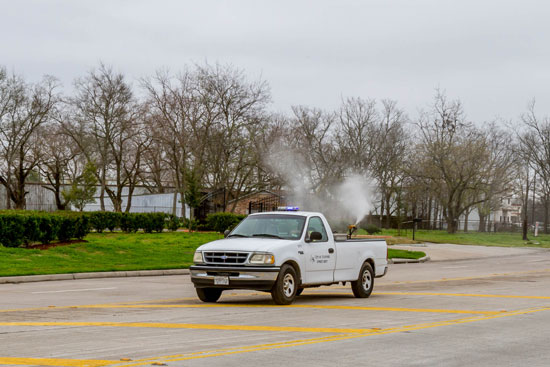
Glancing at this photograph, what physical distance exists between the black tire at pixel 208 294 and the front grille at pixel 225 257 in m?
0.74

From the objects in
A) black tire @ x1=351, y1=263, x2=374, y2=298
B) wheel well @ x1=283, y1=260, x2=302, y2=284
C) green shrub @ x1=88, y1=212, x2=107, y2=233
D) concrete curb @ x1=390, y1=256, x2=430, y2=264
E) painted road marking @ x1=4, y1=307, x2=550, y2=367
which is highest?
green shrub @ x1=88, y1=212, x2=107, y2=233

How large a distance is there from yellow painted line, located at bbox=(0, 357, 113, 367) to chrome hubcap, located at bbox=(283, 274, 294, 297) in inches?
262

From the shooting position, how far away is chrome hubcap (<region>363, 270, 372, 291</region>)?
16422 millimetres

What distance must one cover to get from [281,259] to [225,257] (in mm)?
1010

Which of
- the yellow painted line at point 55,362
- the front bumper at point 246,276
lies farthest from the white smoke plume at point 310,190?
the yellow painted line at point 55,362

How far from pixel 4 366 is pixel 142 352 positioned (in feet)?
4.83

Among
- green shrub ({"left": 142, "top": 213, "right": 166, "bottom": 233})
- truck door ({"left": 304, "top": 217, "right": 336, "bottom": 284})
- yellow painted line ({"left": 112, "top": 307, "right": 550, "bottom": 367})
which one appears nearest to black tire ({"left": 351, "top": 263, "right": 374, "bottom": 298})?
truck door ({"left": 304, "top": 217, "right": 336, "bottom": 284})

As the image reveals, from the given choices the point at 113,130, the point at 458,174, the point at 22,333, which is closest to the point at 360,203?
the point at 458,174

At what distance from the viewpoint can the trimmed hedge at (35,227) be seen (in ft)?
82.5

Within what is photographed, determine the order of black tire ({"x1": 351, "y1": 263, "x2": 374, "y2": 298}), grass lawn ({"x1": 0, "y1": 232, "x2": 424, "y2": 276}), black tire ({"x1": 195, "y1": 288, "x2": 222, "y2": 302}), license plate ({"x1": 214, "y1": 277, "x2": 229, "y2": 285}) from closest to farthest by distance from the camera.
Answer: license plate ({"x1": 214, "y1": 277, "x2": 229, "y2": 285}) < black tire ({"x1": 195, "y1": 288, "x2": 222, "y2": 302}) < black tire ({"x1": 351, "y1": 263, "x2": 374, "y2": 298}) < grass lawn ({"x1": 0, "y1": 232, "x2": 424, "y2": 276})

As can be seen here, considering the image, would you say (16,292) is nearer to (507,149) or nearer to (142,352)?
(142,352)

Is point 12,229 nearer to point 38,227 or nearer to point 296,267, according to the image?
point 38,227

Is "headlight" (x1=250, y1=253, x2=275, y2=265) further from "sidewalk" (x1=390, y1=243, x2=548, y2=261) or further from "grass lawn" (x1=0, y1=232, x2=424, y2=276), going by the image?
"sidewalk" (x1=390, y1=243, x2=548, y2=261)

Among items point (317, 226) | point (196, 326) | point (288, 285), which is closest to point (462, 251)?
point (317, 226)
